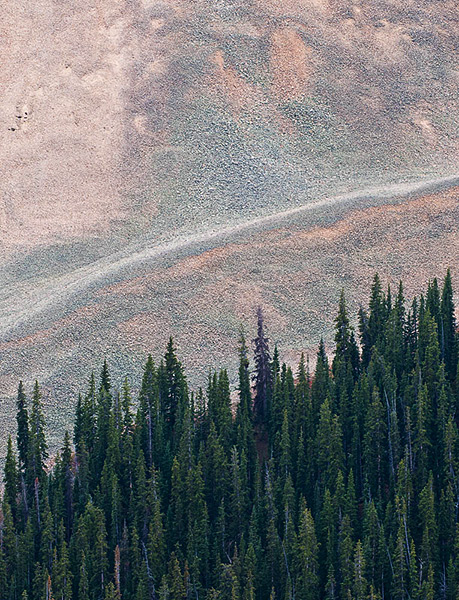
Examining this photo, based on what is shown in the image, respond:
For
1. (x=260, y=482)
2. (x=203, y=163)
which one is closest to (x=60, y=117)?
(x=203, y=163)

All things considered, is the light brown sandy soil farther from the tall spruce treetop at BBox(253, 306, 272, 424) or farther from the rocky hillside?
the tall spruce treetop at BBox(253, 306, 272, 424)

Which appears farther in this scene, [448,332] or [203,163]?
[203,163]

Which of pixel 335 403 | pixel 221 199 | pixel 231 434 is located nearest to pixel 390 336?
pixel 335 403

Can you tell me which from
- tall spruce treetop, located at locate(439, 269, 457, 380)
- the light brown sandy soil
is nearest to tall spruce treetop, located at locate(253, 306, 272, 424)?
tall spruce treetop, located at locate(439, 269, 457, 380)

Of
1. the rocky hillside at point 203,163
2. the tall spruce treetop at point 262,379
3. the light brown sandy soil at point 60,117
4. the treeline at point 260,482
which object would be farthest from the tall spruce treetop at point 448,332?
the light brown sandy soil at point 60,117

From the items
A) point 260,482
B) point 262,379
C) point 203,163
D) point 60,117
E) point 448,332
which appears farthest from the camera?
point 60,117

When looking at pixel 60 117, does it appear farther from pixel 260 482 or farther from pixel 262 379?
pixel 260 482
